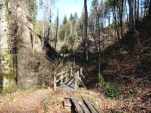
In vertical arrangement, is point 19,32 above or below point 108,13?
below

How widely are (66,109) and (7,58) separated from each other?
4.64 meters

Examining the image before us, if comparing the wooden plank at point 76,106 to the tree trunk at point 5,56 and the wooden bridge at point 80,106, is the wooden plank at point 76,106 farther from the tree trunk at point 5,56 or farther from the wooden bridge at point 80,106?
the tree trunk at point 5,56

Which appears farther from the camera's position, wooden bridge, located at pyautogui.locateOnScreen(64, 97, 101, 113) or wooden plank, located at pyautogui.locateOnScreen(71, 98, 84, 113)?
wooden plank, located at pyautogui.locateOnScreen(71, 98, 84, 113)

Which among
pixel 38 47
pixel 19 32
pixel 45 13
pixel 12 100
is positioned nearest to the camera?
pixel 12 100

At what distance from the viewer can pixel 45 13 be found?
6656cm

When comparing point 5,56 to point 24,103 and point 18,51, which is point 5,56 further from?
point 18,51

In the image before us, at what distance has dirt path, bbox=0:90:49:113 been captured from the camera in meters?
12.0

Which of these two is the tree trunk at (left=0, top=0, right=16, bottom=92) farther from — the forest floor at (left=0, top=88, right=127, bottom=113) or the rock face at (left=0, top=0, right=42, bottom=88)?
the forest floor at (left=0, top=88, right=127, bottom=113)

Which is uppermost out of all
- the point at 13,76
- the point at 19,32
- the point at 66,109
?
the point at 19,32

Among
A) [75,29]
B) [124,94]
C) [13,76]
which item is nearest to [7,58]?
[13,76]

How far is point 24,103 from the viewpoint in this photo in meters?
13.0

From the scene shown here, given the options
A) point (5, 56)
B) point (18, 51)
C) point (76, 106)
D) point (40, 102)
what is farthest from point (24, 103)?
point (18, 51)

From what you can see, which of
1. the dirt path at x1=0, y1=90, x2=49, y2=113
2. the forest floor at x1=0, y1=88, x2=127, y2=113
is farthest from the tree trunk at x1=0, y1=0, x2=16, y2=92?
the dirt path at x1=0, y1=90, x2=49, y2=113

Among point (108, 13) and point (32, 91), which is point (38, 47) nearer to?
point (32, 91)
